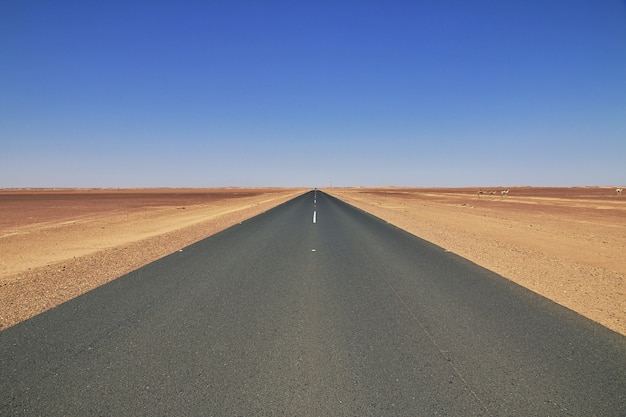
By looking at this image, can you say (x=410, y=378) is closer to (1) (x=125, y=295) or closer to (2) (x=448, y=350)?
(2) (x=448, y=350)

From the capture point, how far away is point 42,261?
34.4 ft

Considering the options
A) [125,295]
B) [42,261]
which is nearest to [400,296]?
[125,295]

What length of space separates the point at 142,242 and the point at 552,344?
44.5ft

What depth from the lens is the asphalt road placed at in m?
3.13

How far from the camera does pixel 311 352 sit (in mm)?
4113

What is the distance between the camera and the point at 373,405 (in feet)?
10.1

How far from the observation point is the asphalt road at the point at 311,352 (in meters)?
3.13

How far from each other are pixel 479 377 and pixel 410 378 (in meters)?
0.70

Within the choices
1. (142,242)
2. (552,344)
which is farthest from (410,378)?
(142,242)

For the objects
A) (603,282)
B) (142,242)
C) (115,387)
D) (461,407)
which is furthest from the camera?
(142,242)

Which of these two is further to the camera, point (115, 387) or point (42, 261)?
point (42, 261)

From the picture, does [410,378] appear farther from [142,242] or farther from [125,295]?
[142,242]

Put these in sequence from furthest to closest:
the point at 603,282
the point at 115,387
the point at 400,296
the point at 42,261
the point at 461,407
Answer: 1. the point at 42,261
2. the point at 603,282
3. the point at 400,296
4. the point at 115,387
5. the point at 461,407

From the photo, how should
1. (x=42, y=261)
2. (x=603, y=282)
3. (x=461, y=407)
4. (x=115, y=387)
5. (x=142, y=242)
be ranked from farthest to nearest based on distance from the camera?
(x=142, y=242) < (x=42, y=261) < (x=603, y=282) < (x=115, y=387) < (x=461, y=407)
